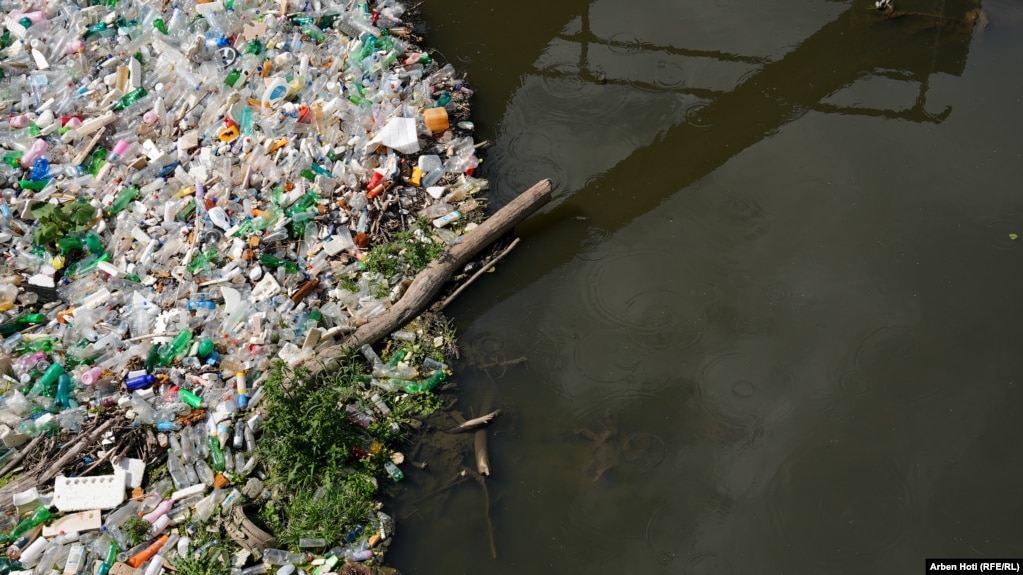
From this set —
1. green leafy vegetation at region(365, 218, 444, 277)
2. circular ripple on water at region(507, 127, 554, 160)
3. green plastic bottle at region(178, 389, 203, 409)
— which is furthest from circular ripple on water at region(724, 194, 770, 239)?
green plastic bottle at region(178, 389, 203, 409)

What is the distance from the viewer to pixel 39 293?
5031mm

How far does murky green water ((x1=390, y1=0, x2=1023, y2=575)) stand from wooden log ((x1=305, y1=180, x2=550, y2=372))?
→ 224 mm

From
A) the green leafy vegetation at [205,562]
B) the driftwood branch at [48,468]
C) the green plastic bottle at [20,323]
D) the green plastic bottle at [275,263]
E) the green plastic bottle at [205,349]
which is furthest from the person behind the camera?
the green plastic bottle at [275,263]

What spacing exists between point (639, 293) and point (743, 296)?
66cm

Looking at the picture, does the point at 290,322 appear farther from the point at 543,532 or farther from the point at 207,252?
the point at 543,532

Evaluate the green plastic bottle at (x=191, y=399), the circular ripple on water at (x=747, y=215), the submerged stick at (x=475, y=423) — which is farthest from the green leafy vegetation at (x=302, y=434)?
the circular ripple on water at (x=747, y=215)

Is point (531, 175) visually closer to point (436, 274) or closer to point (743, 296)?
Answer: point (436, 274)

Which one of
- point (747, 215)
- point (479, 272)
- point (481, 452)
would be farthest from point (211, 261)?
point (747, 215)

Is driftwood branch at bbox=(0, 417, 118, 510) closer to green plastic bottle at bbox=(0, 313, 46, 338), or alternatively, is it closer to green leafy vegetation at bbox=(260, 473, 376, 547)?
green plastic bottle at bbox=(0, 313, 46, 338)

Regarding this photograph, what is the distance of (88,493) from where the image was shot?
4176 millimetres

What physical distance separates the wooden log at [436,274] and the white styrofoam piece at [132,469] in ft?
3.42

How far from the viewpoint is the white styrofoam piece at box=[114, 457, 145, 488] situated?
427 cm

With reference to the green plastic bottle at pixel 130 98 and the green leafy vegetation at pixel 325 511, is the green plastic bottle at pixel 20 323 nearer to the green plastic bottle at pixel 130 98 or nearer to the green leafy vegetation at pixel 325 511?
the green plastic bottle at pixel 130 98

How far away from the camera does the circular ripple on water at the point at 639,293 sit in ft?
16.2
